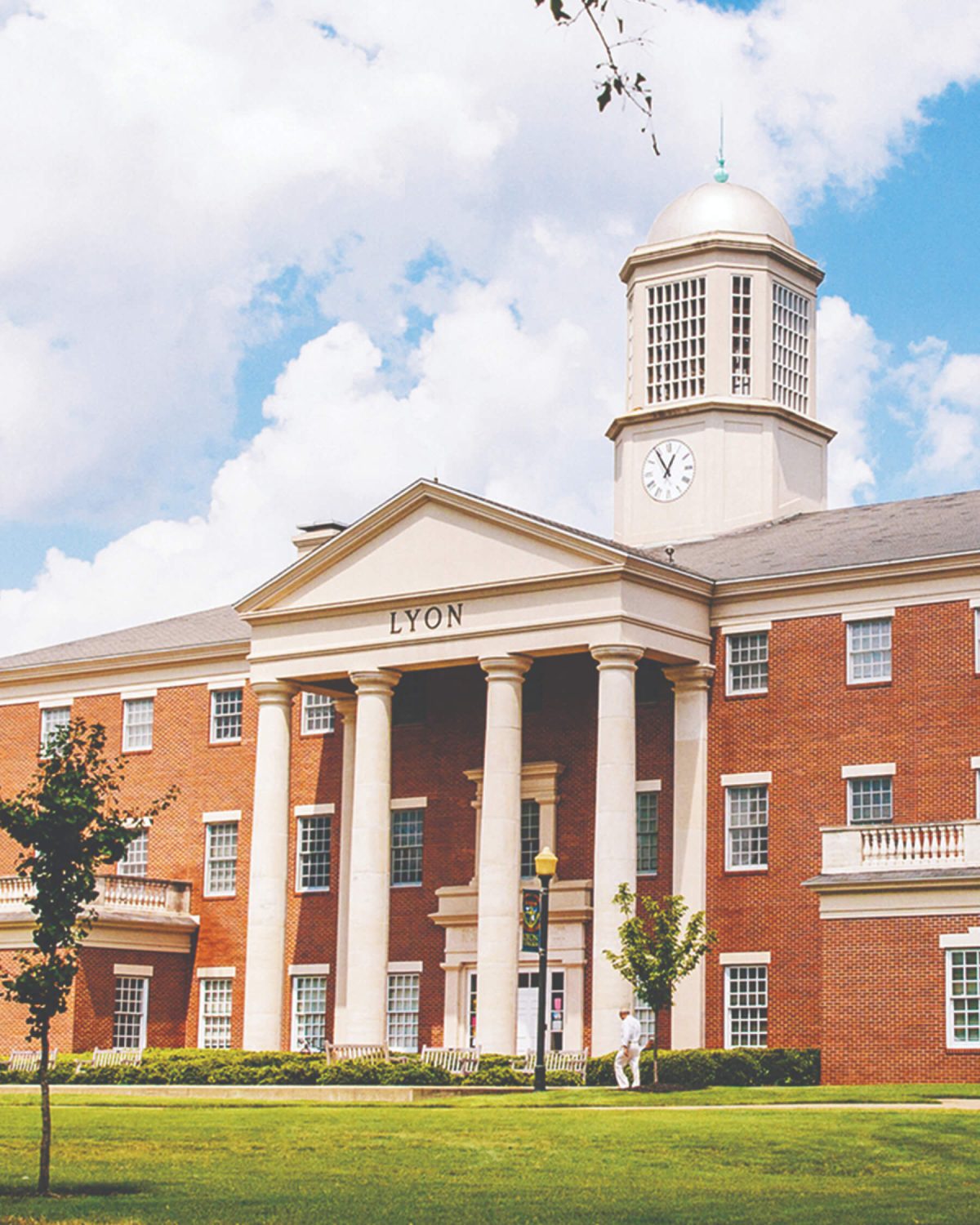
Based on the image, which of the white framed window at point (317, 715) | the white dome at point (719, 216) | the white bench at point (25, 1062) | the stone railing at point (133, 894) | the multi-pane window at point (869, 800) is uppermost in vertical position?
the white dome at point (719, 216)

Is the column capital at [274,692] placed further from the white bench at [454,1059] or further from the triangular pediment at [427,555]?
the white bench at [454,1059]

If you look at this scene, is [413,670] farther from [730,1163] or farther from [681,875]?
[730,1163]

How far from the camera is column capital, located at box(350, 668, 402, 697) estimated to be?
5441 centimetres

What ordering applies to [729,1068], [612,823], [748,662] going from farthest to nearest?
[748,662]
[612,823]
[729,1068]

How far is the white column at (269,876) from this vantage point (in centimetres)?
5494

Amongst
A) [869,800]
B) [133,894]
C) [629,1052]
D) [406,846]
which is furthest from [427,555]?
[629,1052]

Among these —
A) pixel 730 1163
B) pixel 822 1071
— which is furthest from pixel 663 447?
pixel 730 1163

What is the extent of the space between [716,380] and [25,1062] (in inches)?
1104

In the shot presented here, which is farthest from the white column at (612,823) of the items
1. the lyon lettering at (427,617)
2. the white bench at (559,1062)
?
the lyon lettering at (427,617)

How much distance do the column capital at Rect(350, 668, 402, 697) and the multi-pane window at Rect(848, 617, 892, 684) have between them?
38.0ft

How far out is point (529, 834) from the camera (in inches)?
2184

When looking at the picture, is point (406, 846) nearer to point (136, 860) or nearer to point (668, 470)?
point (136, 860)

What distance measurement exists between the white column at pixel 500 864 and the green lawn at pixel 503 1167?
44.3 feet

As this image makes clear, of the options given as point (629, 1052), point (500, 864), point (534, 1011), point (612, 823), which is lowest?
point (629, 1052)
